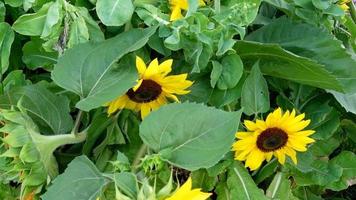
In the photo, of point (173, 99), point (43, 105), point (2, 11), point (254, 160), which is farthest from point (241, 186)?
point (2, 11)

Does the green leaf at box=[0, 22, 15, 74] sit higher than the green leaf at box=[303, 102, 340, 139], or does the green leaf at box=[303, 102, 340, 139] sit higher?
the green leaf at box=[0, 22, 15, 74]

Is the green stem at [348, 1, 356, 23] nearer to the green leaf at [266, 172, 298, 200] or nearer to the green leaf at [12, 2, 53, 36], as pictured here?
the green leaf at [266, 172, 298, 200]

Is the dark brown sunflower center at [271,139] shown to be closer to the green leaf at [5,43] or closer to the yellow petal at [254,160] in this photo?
the yellow petal at [254,160]

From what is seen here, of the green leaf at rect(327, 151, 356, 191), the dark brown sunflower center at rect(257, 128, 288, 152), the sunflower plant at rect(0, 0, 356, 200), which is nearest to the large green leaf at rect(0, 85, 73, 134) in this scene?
the sunflower plant at rect(0, 0, 356, 200)

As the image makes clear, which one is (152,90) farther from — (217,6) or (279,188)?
(279,188)

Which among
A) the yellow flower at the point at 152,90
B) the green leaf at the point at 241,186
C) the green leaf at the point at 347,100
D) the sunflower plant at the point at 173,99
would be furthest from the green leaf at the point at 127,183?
the green leaf at the point at 347,100
